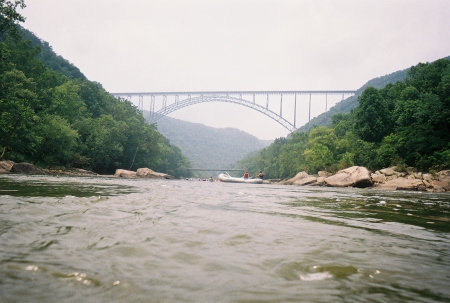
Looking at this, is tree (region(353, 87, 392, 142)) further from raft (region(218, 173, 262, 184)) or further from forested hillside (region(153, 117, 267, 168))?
forested hillside (region(153, 117, 267, 168))

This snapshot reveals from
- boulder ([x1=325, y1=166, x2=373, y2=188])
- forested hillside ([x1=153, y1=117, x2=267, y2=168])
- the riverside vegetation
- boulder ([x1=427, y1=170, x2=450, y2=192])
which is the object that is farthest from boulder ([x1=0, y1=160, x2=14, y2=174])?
forested hillside ([x1=153, y1=117, x2=267, y2=168])

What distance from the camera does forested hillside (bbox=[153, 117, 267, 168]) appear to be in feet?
480

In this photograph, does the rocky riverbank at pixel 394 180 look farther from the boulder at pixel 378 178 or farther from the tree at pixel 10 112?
the tree at pixel 10 112

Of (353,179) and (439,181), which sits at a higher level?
(439,181)

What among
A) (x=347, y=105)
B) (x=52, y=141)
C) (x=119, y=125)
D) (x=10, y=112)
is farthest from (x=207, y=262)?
(x=347, y=105)

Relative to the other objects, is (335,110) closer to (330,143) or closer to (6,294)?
(330,143)

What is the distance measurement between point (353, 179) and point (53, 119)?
27100 mm

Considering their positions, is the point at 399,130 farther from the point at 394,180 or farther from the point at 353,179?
the point at 353,179

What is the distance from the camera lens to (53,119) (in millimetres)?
26469

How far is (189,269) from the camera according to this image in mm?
1640

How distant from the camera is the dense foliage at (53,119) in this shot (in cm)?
2031

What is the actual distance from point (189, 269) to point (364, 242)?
172 centimetres

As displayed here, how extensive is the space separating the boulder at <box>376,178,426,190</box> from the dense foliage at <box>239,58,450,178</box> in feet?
12.7

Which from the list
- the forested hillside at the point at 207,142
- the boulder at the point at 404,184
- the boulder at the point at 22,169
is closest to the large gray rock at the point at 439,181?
the boulder at the point at 404,184
